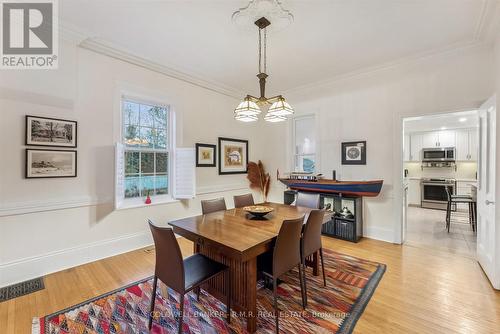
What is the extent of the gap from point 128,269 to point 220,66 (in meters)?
3.36

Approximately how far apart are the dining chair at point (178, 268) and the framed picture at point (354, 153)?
3.23 meters

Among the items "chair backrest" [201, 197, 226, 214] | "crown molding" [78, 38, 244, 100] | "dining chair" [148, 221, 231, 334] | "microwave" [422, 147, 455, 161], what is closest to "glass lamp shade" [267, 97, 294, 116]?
"chair backrest" [201, 197, 226, 214]

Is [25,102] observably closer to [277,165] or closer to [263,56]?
[263,56]

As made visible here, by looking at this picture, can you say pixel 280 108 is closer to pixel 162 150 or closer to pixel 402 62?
pixel 162 150

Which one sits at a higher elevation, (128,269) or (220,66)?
(220,66)

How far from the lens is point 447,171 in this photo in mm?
6516

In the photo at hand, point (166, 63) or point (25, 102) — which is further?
point (166, 63)

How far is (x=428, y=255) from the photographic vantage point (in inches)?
126

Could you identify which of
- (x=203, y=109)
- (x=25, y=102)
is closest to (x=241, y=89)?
(x=203, y=109)

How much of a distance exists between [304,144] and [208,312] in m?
3.91

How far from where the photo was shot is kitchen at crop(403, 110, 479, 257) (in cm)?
586

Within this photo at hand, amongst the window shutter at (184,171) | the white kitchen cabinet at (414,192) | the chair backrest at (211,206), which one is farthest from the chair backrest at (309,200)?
the white kitchen cabinet at (414,192)

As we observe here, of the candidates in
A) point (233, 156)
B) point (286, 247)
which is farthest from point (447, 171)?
point (286, 247)

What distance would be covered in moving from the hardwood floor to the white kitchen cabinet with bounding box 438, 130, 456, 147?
4829mm
